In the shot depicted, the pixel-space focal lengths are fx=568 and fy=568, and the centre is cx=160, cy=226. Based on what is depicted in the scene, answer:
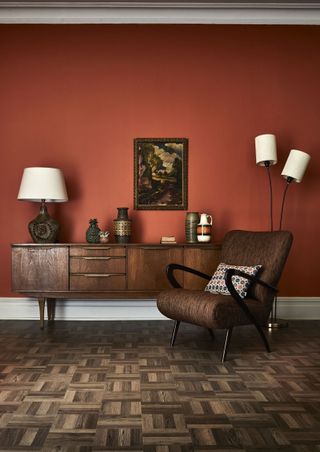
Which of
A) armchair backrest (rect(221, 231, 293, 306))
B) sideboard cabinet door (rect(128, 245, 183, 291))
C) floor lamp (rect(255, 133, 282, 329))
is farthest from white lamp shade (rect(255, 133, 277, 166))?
sideboard cabinet door (rect(128, 245, 183, 291))

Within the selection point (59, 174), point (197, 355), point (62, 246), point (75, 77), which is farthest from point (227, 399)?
point (75, 77)

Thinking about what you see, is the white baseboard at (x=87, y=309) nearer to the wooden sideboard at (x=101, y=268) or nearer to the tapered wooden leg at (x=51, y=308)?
the tapered wooden leg at (x=51, y=308)

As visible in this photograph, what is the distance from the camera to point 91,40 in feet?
19.2

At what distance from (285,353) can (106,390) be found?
1611mm

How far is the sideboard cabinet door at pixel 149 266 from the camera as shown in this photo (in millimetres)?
5289

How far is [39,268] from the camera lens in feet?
17.3

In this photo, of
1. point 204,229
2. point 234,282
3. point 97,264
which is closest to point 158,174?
point 204,229

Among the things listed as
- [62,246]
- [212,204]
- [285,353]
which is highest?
[212,204]

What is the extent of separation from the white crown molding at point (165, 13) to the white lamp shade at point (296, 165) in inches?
59.5

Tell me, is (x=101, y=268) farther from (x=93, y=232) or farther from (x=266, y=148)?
(x=266, y=148)

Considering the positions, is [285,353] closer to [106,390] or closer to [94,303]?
[106,390]

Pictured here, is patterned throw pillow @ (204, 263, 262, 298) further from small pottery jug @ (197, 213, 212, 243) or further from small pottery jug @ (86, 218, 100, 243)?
small pottery jug @ (86, 218, 100, 243)

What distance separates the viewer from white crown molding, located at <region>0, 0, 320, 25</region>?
5.75 meters

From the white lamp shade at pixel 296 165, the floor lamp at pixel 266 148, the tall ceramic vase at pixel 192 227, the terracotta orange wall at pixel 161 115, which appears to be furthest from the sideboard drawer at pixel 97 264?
the white lamp shade at pixel 296 165
